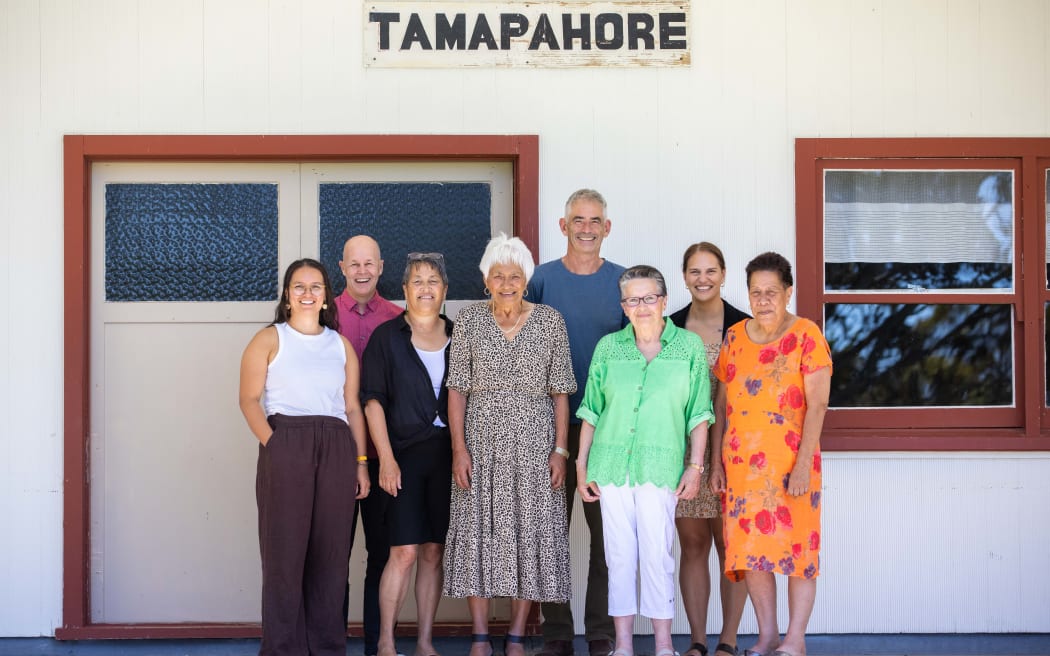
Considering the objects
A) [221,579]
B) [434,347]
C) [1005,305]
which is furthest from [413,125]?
[1005,305]

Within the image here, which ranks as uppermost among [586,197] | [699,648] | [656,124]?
[656,124]

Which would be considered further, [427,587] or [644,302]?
[427,587]

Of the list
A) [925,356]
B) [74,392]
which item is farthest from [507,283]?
[925,356]

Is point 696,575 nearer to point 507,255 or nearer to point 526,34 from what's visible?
point 507,255

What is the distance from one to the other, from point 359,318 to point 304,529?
3.10 feet

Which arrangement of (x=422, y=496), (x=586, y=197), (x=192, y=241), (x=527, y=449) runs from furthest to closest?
(x=192, y=241), (x=586, y=197), (x=422, y=496), (x=527, y=449)

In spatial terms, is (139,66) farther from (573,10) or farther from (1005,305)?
(1005,305)

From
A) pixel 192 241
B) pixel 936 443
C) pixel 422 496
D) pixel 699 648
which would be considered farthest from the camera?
pixel 192 241

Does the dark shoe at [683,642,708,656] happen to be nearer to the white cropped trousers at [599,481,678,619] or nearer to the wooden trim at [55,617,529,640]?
the white cropped trousers at [599,481,678,619]

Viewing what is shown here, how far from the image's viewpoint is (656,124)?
4750 millimetres

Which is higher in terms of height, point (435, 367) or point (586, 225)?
point (586, 225)

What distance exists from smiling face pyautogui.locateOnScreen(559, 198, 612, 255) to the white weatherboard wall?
16.5 inches

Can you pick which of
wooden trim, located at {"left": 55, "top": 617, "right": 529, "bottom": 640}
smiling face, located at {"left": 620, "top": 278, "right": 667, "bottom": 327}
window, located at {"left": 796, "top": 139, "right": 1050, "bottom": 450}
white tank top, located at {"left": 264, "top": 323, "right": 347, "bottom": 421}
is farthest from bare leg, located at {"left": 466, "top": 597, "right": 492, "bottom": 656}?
window, located at {"left": 796, "top": 139, "right": 1050, "bottom": 450}

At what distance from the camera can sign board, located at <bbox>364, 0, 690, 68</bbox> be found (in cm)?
470
